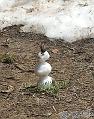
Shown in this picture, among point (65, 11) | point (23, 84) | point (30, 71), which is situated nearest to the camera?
point (23, 84)

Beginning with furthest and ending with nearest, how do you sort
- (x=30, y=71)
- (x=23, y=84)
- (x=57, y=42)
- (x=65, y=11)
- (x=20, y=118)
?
(x=65, y=11), (x=57, y=42), (x=30, y=71), (x=23, y=84), (x=20, y=118)

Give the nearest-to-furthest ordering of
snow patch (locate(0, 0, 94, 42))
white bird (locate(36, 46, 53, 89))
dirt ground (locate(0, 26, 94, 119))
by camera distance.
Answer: dirt ground (locate(0, 26, 94, 119)), white bird (locate(36, 46, 53, 89)), snow patch (locate(0, 0, 94, 42))

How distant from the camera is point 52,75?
8.18 metres

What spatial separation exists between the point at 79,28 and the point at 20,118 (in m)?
4.17

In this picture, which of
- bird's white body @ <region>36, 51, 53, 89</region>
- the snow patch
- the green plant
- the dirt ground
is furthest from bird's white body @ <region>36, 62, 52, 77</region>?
the snow patch

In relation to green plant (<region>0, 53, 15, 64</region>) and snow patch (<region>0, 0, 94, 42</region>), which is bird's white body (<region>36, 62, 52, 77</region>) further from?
snow patch (<region>0, 0, 94, 42</region>)

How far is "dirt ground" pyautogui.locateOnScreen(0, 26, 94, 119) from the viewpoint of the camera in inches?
268

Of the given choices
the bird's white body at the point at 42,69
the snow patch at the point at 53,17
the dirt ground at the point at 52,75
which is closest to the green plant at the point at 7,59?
the dirt ground at the point at 52,75

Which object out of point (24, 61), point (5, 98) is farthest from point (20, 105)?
point (24, 61)

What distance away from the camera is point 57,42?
32.6ft

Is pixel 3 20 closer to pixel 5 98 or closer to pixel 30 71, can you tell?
pixel 30 71

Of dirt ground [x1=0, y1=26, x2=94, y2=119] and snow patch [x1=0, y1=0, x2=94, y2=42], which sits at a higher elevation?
snow patch [x1=0, y1=0, x2=94, y2=42]

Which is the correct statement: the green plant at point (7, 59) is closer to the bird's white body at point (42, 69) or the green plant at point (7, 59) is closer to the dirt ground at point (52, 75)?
the dirt ground at point (52, 75)

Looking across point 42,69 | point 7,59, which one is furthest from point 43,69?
point 7,59
